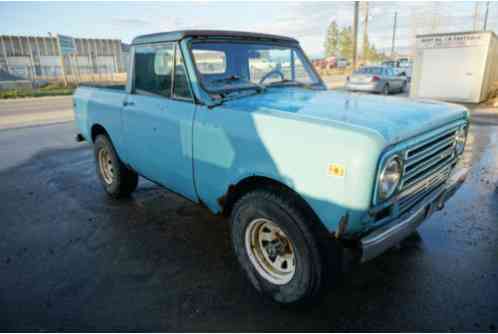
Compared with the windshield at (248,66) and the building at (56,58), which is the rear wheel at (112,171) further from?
the building at (56,58)

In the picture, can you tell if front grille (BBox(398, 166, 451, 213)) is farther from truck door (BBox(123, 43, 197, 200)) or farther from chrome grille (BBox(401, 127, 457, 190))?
truck door (BBox(123, 43, 197, 200))

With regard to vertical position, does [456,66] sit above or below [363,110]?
above

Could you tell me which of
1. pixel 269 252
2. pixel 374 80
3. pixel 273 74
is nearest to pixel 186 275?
pixel 269 252

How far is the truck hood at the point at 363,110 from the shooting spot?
221 centimetres

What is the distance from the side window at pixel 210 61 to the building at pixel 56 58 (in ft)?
99.1

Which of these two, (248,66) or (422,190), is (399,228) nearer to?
(422,190)

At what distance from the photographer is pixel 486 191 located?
Answer: 4816 mm

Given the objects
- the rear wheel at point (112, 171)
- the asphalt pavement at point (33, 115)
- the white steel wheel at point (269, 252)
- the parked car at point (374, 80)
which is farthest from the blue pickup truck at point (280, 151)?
the parked car at point (374, 80)

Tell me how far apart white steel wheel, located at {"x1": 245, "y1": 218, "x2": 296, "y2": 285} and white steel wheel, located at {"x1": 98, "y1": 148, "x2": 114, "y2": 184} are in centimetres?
276

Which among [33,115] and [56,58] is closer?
[33,115]

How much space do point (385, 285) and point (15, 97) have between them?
23.3 meters

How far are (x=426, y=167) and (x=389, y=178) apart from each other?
1.96 feet

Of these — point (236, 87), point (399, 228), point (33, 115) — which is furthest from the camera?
point (33, 115)

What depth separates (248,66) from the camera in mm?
3574
